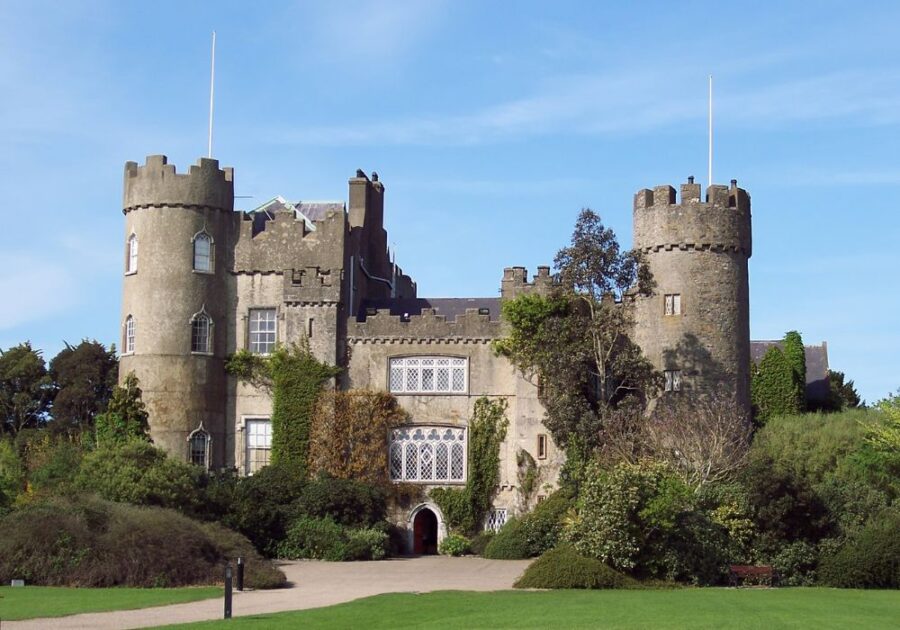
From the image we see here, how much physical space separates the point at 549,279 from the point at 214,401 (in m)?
12.2

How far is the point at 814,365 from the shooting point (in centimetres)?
5641

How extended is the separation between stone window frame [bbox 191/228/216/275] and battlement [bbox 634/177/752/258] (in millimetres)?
14741

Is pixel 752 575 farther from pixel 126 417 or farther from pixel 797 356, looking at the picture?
pixel 126 417

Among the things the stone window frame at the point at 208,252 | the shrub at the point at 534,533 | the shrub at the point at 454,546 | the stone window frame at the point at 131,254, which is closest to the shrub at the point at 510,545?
the shrub at the point at 534,533

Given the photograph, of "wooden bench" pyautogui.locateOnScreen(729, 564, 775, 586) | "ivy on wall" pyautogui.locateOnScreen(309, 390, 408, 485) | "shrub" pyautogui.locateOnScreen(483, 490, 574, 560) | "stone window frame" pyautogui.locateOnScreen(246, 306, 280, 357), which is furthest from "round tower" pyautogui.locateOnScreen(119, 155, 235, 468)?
"wooden bench" pyautogui.locateOnScreen(729, 564, 775, 586)

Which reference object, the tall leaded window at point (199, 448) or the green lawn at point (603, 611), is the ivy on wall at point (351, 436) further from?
the green lawn at point (603, 611)

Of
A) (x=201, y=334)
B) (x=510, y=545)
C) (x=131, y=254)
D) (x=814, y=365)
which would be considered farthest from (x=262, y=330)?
(x=814, y=365)

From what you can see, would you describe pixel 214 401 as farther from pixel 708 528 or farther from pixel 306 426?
pixel 708 528

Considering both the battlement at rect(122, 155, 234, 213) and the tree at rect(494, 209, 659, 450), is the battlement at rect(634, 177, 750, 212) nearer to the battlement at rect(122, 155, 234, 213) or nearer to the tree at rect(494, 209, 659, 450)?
the tree at rect(494, 209, 659, 450)

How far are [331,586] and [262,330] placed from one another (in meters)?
16.0

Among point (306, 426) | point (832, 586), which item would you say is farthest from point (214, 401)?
point (832, 586)

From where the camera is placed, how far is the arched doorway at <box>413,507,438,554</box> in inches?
1800

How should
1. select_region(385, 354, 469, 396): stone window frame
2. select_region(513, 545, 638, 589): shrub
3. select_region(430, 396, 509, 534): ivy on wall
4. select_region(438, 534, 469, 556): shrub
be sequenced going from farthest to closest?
select_region(385, 354, 469, 396): stone window frame, select_region(430, 396, 509, 534): ivy on wall, select_region(438, 534, 469, 556): shrub, select_region(513, 545, 638, 589): shrub

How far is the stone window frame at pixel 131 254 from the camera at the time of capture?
47000 mm
